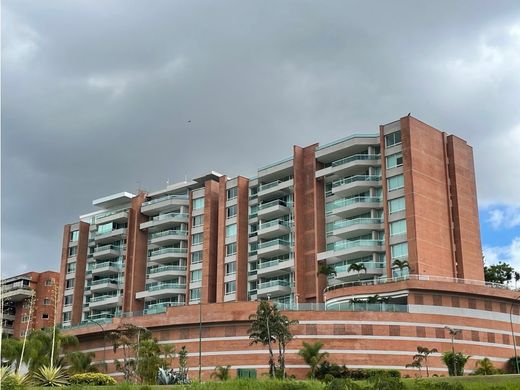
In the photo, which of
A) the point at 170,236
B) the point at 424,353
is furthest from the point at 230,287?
the point at 424,353

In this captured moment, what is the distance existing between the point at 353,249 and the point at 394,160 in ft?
38.0

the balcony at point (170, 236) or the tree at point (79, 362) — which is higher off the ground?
the balcony at point (170, 236)

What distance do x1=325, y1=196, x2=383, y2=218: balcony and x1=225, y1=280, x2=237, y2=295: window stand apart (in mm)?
17921

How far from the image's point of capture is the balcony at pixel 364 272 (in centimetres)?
7675

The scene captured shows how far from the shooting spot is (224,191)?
314 ft

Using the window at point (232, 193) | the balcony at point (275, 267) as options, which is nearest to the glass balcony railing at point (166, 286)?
the balcony at point (275, 267)

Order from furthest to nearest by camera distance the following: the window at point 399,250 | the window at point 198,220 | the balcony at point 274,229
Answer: the window at point 198,220 < the balcony at point 274,229 < the window at point 399,250

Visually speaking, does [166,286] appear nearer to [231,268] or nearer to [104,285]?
[231,268]

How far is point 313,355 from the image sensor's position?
A: 2493 inches

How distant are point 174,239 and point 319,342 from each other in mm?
40914

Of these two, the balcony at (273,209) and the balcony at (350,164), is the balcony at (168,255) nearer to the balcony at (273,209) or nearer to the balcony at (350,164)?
the balcony at (273,209)

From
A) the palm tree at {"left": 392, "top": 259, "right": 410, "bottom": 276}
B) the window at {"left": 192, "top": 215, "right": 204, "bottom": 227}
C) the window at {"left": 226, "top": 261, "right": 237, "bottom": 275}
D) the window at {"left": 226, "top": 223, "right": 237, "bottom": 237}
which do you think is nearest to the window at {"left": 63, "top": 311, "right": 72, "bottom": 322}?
the window at {"left": 192, "top": 215, "right": 204, "bottom": 227}

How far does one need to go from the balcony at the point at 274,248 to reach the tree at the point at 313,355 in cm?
2402

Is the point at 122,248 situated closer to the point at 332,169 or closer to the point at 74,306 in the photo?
the point at 74,306
